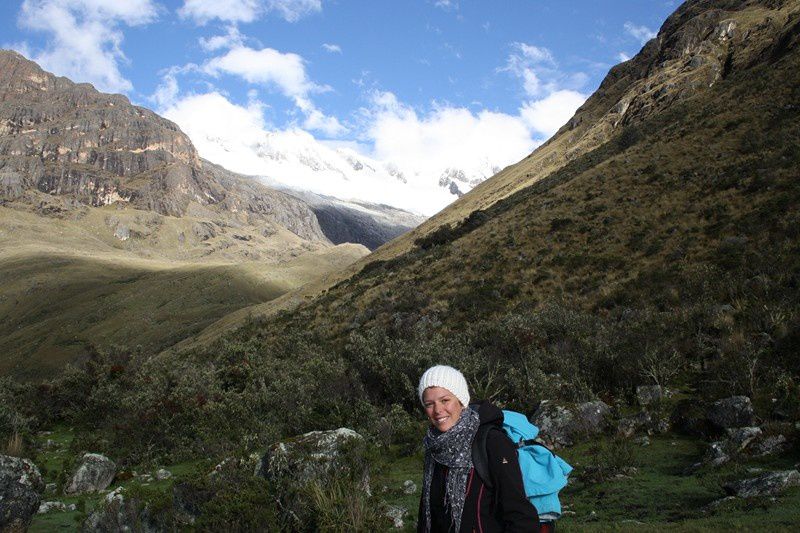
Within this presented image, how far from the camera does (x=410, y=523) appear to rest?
24.8ft

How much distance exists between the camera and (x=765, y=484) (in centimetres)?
635

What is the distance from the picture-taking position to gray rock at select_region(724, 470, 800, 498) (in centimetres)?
621

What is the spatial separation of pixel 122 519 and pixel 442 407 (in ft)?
20.4

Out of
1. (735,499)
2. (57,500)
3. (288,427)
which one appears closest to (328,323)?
(288,427)

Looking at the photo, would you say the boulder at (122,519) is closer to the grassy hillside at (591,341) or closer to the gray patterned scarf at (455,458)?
the grassy hillside at (591,341)

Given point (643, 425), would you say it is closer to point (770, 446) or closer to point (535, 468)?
point (770, 446)

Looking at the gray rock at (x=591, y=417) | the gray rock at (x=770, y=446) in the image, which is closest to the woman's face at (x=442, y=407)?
the gray rock at (x=770, y=446)

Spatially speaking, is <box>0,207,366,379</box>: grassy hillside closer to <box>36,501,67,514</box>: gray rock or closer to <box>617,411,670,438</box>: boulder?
<box>36,501,67,514</box>: gray rock

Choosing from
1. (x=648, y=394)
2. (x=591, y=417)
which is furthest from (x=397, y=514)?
(x=648, y=394)

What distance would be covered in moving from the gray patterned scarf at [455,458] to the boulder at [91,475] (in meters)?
10.5

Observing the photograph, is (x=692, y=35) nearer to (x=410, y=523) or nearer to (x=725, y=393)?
(x=725, y=393)

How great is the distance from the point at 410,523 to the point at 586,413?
4.93 meters

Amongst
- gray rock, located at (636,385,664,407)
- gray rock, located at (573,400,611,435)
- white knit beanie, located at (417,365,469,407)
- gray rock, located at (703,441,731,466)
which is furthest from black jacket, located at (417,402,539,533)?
gray rock, located at (636,385,664,407)

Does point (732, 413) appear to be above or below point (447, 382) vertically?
below
